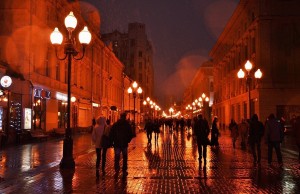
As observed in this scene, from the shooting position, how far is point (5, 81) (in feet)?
80.8

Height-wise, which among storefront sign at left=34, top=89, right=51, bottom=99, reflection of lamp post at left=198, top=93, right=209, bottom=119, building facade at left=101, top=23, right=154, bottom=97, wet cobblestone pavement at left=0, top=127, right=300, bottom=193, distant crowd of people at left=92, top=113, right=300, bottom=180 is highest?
building facade at left=101, top=23, right=154, bottom=97

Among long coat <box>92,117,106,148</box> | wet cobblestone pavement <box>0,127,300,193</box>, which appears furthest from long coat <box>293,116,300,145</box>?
long coat <box>92,117,106,148</box>

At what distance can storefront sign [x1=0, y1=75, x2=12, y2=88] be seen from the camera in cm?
2445

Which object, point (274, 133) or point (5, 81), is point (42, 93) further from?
point (274, 133)

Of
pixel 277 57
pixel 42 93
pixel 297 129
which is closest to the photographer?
pixel 297 129

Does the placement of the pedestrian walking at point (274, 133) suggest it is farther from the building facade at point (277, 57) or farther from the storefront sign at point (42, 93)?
the building facade at point (277, 57)

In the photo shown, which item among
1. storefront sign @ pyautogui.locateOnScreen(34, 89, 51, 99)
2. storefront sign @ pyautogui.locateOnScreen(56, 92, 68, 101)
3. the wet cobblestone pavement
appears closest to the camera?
the wet cobblestone pavement

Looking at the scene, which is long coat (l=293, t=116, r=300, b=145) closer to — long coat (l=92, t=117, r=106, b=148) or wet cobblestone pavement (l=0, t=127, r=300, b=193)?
wet cobblestone pavement (l=0, t=127, r=300, b=193)

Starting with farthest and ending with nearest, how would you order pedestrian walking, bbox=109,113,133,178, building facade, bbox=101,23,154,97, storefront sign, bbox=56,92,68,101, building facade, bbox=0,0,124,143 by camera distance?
building facade, bbox=101,23,154,97 → storefront sign, bbox=56,92,68,101 → building facade, bbox=0,0,124,143 → pedestrian walking, bbox=109,113,133,178

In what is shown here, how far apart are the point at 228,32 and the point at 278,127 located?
46878 mm

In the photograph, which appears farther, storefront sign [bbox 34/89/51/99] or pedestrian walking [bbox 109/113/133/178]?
storefront sign [bbox 34/89/51/99]

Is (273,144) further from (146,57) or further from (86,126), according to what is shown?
(146,57)

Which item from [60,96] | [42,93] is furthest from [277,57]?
[42,93]

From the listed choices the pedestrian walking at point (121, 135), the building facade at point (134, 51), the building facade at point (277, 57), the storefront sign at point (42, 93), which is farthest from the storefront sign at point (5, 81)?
the building facade at point (134, 51)
